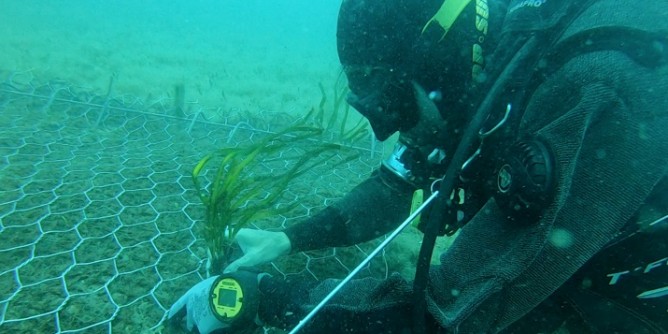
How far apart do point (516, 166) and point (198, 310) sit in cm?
162

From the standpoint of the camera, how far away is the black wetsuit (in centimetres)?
99

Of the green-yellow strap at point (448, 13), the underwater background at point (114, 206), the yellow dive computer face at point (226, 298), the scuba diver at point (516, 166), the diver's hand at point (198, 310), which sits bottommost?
the underwater background at point (114, 206)

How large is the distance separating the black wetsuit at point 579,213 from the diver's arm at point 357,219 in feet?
2.83

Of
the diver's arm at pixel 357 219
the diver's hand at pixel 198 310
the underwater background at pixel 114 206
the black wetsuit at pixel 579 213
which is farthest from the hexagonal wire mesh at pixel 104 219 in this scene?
the black wetsuit at pixel 579 213

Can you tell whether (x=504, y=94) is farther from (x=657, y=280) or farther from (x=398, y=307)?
(x=398, y=307)

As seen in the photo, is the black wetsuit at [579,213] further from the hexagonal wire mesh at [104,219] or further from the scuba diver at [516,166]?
the hexagonal wire mesh at [104,219]

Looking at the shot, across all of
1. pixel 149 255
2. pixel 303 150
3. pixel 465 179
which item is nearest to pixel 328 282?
pixel 465 179

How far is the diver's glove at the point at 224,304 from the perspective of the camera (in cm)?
176

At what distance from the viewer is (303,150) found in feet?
15.6

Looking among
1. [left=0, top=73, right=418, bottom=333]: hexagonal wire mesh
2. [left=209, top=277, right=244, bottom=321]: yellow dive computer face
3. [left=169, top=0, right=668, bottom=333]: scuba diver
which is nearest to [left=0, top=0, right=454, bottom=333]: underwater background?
[left=0, top=73, right=418, bottom=333]: hexagonal wire mesh

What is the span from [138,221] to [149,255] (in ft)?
1.40

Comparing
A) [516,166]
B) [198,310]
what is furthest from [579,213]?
[198,310]

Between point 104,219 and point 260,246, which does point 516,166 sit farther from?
point 104,219

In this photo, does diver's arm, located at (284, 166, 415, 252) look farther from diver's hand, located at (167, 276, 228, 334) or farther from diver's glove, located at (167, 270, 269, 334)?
diver's hand, located at (167, 276, 228, 334)
